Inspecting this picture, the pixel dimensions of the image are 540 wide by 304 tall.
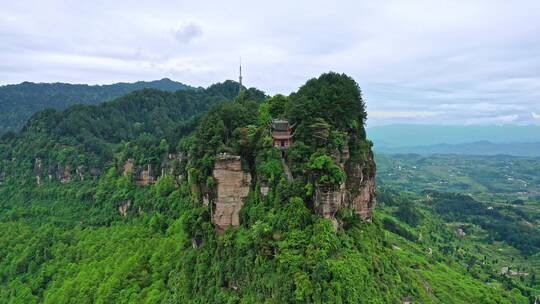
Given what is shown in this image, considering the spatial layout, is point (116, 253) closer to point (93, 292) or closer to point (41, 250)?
point (93, 292)

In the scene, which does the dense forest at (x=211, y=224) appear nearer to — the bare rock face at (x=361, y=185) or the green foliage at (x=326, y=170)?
the green foliage at (x=326, y=170)

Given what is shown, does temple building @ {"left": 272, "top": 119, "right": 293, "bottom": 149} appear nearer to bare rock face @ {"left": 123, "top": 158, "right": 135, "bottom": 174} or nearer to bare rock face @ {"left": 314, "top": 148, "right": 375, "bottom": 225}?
bare rock face @ {"left": 314, "top": 148, "right": 375, "bottom": 225}

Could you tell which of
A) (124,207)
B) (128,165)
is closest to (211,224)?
(124,207)

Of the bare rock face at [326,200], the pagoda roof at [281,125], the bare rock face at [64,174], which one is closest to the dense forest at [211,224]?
the bare rock face at [64,174]

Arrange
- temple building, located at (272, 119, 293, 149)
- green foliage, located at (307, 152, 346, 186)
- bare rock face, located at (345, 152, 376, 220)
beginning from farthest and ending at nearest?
1. bare rock face, located at (345, 152, 376, 220)
2. temple building, located at (272, 119, 293, 149)
3. green foliage, located at (307, 152, 346, 186)

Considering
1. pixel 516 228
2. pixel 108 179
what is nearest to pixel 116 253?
pixel 108 179

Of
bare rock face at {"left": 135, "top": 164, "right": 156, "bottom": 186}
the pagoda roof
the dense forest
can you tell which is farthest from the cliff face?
bare rock face at {"left": 135, "top": 164, "right": 156, "bottom": 186}

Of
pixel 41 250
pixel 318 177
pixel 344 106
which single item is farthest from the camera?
pixel 41 250
